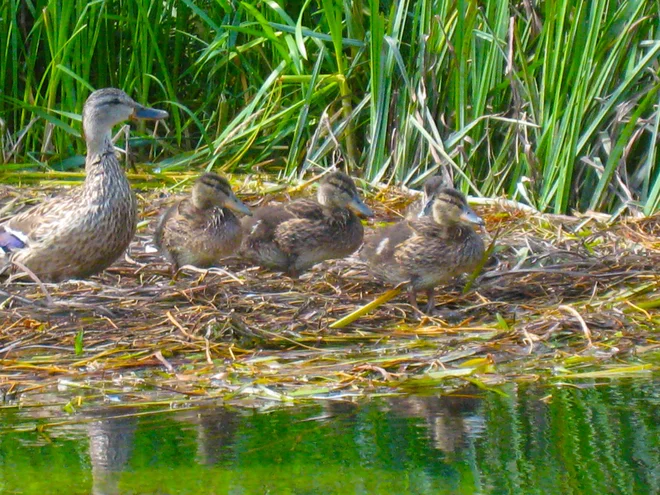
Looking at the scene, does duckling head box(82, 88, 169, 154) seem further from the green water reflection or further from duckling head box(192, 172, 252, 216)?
the green water reflection

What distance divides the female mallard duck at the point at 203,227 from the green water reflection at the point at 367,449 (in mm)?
2051

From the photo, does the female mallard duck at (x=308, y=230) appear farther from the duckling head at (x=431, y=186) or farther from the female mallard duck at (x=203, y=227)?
the duckling head at (x=431, y=186)

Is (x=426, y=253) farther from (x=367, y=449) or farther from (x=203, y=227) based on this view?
(x=367, y=449)

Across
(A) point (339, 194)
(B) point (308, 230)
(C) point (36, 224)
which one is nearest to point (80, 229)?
(C) point (36, 224)

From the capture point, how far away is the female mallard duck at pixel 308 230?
19.7ft

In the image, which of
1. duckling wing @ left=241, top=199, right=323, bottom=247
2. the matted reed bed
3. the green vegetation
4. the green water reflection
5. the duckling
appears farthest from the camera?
the green vegetation

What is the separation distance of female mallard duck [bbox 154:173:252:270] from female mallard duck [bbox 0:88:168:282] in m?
0.20

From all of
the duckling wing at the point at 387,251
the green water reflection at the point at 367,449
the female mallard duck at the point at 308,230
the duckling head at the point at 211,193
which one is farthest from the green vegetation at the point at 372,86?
the green water reflection at the point at 367,449

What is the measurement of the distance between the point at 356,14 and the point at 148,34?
4.75 feet

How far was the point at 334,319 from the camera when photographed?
518 centimetres

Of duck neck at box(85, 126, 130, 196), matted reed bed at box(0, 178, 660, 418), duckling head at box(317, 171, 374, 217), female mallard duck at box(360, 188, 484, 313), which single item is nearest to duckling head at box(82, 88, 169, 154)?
duck neck at box(85, 126, 130, 196)

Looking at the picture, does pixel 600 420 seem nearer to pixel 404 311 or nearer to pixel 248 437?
pixel 248 437

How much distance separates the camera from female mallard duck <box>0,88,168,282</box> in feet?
19.3

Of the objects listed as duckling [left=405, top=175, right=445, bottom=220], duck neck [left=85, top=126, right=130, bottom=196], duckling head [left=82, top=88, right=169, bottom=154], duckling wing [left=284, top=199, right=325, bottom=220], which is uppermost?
duckling head [left=82, top=88, right=169, bottom=154]
